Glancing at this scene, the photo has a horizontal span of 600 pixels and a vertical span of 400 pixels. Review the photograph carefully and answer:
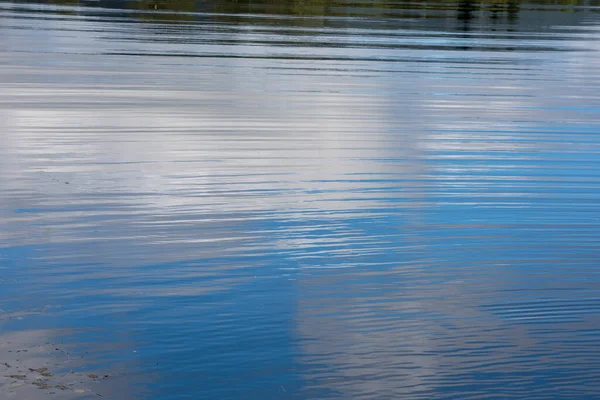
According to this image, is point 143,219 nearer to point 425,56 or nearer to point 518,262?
point 518,262

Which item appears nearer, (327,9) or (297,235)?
(297,235)

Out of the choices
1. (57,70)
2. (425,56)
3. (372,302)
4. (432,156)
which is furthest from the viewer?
(425,56)

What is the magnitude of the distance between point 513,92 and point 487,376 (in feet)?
34.1

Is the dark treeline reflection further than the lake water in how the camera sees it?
Yes

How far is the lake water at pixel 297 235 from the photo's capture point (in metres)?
4.52

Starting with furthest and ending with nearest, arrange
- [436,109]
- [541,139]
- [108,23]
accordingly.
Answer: [108,23], [436,109], [541,139]

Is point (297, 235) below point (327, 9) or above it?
below

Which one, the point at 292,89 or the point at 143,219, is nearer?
the point at 143,219

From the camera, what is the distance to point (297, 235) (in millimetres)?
6594

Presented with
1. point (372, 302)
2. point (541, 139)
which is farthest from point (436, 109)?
point (372, 302)

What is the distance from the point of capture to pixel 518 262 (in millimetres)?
6195

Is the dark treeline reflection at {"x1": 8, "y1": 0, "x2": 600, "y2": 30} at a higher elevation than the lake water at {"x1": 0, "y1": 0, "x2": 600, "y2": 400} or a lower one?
higher

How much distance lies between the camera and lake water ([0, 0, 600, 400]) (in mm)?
4520

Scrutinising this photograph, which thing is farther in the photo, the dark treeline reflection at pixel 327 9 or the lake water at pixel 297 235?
the dark treeline reflection at pixel 327 9
